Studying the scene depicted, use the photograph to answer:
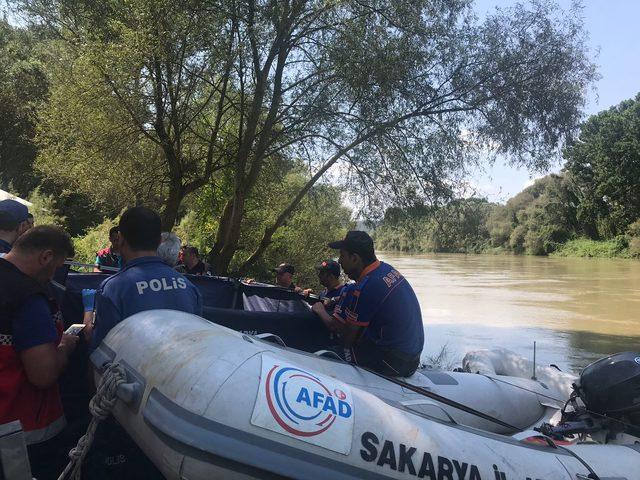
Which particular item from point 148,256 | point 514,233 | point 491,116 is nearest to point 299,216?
point 491,116

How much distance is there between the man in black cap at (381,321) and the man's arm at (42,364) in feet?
6.72

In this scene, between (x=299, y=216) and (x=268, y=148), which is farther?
(x=299, y=216)

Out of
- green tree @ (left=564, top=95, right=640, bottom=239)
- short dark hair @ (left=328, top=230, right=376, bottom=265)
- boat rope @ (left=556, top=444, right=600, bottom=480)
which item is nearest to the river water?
short dark hair @ (left=328, top=230, right=376, bottom=265)

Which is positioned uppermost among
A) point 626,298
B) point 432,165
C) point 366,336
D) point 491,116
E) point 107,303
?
point 491,116

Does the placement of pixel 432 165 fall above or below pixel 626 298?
above

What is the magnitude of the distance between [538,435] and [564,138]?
358 inches

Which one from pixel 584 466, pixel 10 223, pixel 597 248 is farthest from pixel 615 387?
pixel 597 248

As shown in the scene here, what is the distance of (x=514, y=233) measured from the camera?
75.2 m

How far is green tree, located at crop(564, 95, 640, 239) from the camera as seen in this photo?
57.2m

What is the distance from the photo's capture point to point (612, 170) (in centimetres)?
5928

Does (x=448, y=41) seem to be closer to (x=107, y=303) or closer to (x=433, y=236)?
(x=433, y=236)

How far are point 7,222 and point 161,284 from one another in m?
1.68

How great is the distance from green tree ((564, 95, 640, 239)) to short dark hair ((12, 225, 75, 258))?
57.8 m

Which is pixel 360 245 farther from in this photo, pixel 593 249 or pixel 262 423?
pixel 593 249
